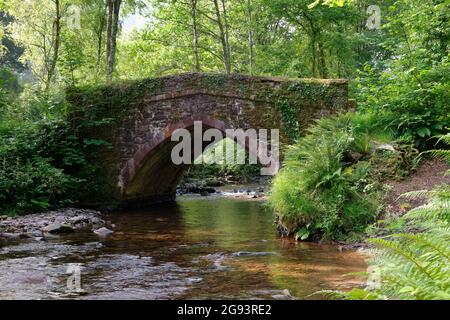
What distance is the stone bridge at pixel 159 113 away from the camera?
39.5ft

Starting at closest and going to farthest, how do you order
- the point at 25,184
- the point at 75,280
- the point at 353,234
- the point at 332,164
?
the point at 75,280 → the point at 353,234 → the point at 332,164 → the point at 25,184

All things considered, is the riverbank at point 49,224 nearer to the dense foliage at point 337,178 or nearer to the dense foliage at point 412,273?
the dense foliage at point 337,178

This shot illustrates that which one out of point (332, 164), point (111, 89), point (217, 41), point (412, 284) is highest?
point (217, 41)

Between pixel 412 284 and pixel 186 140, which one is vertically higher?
pixel 186 140

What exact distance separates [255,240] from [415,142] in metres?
3.65

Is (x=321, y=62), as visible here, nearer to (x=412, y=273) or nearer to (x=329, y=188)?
(x=329, y=188)

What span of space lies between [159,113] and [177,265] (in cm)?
692

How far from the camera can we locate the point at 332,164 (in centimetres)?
917

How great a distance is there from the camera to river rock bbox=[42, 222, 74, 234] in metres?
10.4

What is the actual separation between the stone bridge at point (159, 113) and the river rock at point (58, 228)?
3.83 metres

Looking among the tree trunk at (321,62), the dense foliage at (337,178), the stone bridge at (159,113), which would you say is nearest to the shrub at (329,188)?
the dense foliage at (337,178)

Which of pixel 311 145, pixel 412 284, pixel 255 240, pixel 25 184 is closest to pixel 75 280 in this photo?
pixel 255 240

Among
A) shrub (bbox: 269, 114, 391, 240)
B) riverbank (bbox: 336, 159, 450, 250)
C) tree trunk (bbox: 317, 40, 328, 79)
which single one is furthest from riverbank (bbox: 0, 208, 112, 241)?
tree trunk (bbox: 317, 40, 328, 79)

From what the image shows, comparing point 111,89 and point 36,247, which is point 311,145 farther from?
point 111,89
